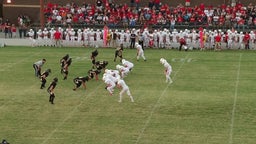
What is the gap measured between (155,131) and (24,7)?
33.3 metres

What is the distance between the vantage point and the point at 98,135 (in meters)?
20.1

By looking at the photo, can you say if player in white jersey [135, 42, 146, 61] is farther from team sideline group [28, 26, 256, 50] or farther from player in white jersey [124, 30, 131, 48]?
player in white jersey [124, 30, 131, 48]

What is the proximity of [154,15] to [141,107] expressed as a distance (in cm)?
2226

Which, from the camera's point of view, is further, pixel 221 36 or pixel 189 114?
pixel 221 36

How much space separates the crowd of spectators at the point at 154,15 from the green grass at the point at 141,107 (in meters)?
9.99

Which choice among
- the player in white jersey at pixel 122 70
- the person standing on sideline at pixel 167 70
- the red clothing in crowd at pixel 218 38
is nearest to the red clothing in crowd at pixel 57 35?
the red clothing in crowd at pixel 218 38

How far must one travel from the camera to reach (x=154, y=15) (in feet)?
148

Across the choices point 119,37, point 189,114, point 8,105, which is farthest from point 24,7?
point 189,114

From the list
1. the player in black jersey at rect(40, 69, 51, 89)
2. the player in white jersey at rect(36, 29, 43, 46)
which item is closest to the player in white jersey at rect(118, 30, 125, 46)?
the player in white jersey at rect(36, 29, 43, 46)

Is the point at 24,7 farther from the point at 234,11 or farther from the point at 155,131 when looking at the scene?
the point at 155,131

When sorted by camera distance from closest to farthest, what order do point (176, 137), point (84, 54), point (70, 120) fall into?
1. point (176, 137)
2. point (70, 120)
3. point (84, 54)

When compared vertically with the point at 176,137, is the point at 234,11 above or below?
above

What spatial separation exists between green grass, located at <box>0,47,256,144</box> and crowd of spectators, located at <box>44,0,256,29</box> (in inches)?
393

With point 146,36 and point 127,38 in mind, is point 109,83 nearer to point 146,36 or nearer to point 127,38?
point 146,36
